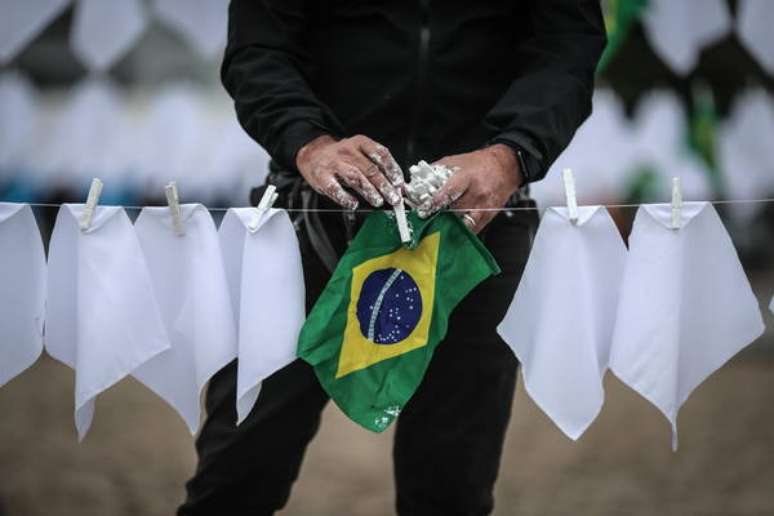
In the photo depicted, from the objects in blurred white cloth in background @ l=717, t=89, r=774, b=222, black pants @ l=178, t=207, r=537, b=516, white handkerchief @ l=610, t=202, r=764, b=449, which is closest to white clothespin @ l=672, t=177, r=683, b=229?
white handkerchief @ l=610, t=202, r=764, b=449

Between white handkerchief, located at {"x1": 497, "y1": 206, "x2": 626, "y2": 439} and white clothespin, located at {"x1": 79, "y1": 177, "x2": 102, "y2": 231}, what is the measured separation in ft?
1.94

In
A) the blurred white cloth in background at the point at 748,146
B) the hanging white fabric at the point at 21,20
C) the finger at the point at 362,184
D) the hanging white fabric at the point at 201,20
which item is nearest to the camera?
the finger at the point at 362,184

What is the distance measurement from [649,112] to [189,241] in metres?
2.09

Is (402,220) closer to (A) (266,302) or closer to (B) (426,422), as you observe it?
(A) (266,302)

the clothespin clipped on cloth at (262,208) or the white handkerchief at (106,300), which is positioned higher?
the clothespin clipped on cloth at (262,208)

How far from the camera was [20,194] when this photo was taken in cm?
313

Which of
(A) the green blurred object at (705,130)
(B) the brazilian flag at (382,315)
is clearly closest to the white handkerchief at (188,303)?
(B) the brazilian flag at (382,315)

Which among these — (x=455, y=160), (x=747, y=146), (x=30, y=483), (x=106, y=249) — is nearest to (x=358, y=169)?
(x=455, y=160)

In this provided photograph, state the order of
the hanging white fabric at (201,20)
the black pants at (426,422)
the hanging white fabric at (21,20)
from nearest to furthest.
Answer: the black pants at (426,422), the hanging white fabric at (21,20), the hanging white fabric at (201,20)

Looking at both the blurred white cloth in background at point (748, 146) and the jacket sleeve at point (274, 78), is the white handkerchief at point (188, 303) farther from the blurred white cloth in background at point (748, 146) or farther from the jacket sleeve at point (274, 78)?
the blurred white cloth in background at point (748, 146)

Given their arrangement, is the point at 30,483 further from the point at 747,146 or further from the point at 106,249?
the point at 747,146

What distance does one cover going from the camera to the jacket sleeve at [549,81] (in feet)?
4.50

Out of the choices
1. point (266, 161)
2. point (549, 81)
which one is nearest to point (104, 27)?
point (266, 161)

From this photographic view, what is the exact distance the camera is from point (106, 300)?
4.61ft
